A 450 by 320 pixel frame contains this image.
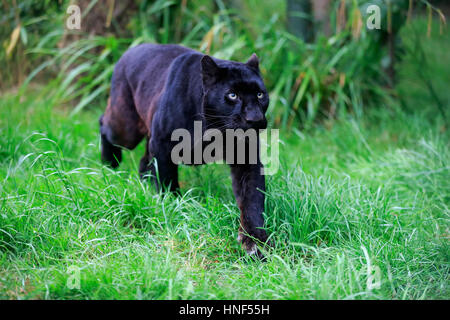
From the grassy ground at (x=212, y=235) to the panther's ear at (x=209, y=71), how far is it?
680 mm

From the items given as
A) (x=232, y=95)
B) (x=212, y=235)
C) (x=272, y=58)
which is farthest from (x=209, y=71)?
(x=272, y=58)

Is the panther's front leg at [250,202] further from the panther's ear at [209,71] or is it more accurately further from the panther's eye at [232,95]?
the panther's ear at [209,71]

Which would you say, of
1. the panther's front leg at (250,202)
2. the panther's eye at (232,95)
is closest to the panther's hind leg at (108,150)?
the panther's front leg at (250,202)

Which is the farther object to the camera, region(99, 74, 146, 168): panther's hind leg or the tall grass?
the tall grass

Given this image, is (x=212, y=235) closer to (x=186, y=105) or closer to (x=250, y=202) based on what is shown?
(x=250, y=202)

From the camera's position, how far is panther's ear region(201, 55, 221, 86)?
2531 mm

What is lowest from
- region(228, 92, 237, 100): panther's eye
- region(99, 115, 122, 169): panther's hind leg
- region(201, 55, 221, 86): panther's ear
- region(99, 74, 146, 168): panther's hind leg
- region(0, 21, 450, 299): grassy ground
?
region(0, 21, 450, 299): grassy ground

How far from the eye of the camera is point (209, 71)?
2.56 meters

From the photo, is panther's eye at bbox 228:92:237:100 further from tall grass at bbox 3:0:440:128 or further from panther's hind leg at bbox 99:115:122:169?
tall grass at bbox 3:0:440:128

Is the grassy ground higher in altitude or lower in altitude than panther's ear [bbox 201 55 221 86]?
lower

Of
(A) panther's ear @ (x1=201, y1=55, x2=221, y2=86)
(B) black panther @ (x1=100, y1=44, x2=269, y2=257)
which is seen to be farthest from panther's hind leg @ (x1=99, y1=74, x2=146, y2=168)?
(A) panther's ear @ (x1=201, y1=55, x2=221, y2=86)

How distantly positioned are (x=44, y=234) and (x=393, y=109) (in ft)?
12.7

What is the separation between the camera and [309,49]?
16.7ft

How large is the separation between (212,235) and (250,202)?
10.6 inches
